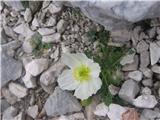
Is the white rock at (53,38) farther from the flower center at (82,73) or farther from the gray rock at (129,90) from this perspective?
A: the gray rock at (129,90)

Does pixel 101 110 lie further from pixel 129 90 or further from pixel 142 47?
pixel 142 47

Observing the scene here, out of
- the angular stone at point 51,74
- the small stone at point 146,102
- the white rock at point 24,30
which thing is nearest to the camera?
the small stone at point 146,102

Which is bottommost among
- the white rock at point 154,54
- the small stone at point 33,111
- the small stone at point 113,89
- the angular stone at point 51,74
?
the small stone at point 33,111

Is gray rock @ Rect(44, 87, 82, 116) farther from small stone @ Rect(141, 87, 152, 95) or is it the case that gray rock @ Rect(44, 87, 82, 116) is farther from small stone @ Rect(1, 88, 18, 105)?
small stone @ Rect(141, 87, 152, 95)

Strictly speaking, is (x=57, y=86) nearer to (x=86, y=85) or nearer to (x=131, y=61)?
(x=86, y=85)

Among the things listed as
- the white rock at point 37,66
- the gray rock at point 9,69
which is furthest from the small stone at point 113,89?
the gray rock at point 9,69

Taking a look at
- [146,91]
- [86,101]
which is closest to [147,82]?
[146,91]

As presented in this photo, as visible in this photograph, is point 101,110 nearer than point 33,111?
Yes

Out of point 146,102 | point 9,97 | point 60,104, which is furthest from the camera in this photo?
point 9,97
